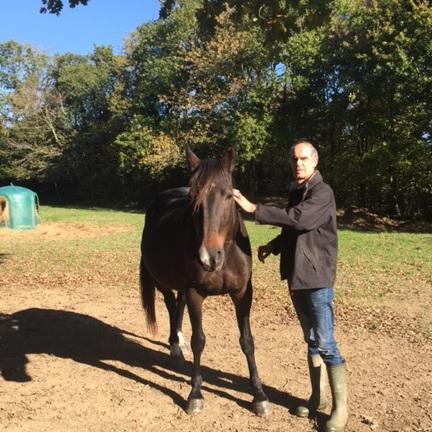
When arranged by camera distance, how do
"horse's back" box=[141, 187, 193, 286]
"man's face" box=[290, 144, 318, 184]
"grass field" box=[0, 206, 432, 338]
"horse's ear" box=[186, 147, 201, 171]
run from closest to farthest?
1. "man's face" box=[290, 144, 318, 184]
2. "horse's ear" box=[186, 147, 201, 171]
3. "horse's back" box=[141, 187, 193, 286]
4. "grass field" box=[0, 206, 432, 338]

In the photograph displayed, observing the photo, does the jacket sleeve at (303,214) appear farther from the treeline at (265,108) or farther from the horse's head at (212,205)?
the treeline at (265,108)

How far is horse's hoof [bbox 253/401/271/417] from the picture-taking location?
3842 mm

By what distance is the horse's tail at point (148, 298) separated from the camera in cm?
562

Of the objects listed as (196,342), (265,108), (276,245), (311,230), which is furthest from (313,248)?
(265,108)

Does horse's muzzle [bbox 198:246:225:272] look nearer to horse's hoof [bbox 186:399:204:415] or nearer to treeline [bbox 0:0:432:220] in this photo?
horse's hoof [bbox 186:399:204:415]

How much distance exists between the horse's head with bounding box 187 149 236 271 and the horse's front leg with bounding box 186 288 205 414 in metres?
0.75

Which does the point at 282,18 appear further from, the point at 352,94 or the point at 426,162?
the point at 352,94

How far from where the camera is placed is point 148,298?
5645 millimetres

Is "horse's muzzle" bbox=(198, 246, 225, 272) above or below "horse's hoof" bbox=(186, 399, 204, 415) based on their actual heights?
above

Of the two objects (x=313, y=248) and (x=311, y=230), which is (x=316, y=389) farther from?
(x=311, y=230)

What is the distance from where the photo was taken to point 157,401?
4137 millimetres

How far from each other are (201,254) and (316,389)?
5.06 ft

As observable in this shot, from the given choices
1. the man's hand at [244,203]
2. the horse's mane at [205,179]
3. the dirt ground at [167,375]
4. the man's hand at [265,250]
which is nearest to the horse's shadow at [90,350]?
the dirt ground at [167,375]

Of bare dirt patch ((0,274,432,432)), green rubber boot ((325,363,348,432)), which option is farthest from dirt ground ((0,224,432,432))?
green rubber boot ((325,363,348,432))
